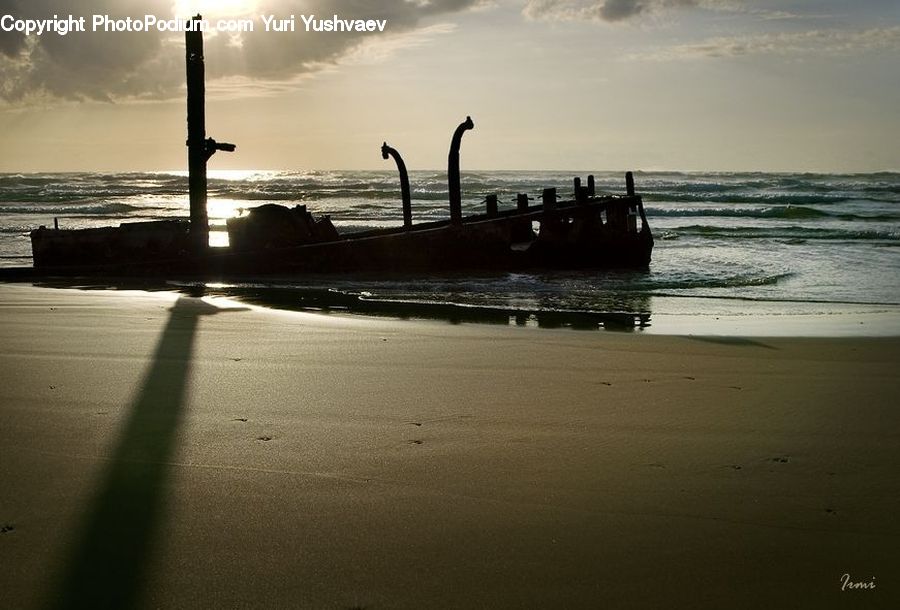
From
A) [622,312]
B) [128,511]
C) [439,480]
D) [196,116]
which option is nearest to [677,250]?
[622,312]

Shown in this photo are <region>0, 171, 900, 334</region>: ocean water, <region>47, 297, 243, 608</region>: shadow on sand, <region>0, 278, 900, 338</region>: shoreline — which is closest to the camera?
<region>47, 297, 243, 608</region>: shadow on sand

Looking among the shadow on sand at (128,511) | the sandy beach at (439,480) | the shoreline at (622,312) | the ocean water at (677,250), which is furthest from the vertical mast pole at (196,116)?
the shadow on sand at (128,511)

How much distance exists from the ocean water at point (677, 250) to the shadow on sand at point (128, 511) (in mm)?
5003

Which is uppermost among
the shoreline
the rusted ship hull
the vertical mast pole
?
the vertical mast pole

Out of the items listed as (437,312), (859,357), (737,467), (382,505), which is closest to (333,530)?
(382,505)

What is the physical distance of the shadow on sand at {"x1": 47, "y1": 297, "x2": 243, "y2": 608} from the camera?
2.43 m

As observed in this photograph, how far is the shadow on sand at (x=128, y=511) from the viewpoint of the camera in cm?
243

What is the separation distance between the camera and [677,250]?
18.9m

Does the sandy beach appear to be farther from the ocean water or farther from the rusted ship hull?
the rusted ship hull

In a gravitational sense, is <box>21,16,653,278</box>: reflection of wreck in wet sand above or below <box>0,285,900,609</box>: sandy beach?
above

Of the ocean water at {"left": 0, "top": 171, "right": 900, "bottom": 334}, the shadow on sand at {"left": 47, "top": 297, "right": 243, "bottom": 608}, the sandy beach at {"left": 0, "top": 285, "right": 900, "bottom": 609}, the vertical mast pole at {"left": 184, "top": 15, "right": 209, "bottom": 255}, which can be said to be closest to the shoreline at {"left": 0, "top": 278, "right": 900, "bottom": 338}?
the ocean water at {"left": 0, "top": 171, "right": 900, "bottom": 334}

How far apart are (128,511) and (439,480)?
3.41 ft

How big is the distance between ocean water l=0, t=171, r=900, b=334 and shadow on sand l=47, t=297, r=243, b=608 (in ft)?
16.4

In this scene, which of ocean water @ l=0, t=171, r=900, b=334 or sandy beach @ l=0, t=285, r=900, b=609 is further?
ocean water @ l=0, t=171, r=900, b=334
